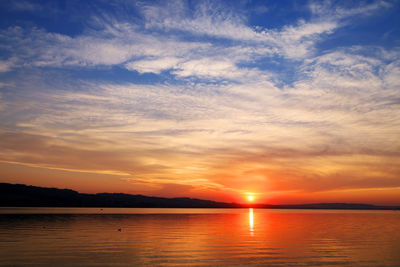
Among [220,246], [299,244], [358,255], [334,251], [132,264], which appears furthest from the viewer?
[299,244]

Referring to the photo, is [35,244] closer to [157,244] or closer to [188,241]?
[157,244]

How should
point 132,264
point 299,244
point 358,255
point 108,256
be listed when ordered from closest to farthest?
1. point 132,264
2. point 108,256
3. point 358,255
4. point 299,244

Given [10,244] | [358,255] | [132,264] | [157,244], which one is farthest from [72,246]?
[358,255]

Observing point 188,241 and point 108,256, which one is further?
point 188,241

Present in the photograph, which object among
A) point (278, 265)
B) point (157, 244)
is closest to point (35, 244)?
point (157, 244)

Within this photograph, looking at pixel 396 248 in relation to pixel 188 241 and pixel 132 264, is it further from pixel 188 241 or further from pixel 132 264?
pixel 132 264

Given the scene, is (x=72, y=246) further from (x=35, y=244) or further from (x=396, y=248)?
(x=396, y=248)

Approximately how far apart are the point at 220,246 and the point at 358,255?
1371cm

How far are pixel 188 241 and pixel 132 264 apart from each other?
1491 centimetres

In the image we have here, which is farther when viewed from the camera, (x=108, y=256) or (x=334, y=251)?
(x=334, y=251)

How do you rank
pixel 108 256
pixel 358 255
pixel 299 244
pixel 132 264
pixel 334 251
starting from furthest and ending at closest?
pixel 299 244 → pixel 334 251 → pixel 358 255 → pixel 108 256 → pixel 132 264

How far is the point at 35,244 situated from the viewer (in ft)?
109

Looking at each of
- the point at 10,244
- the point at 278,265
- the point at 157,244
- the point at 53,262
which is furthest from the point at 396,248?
the point at 10,244

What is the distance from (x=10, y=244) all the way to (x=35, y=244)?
234 cm
